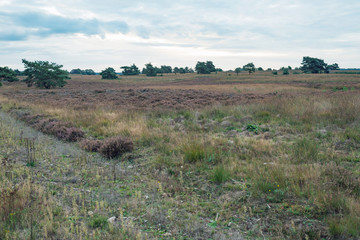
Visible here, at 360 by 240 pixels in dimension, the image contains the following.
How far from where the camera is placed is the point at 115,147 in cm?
791

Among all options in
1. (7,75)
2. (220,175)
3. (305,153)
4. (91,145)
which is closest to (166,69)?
(7,75)

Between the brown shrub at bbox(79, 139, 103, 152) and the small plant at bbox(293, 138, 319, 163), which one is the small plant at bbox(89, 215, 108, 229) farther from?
the small plant at bbox(293, 138, 319, 163)

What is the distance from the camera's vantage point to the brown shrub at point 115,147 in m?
7.79

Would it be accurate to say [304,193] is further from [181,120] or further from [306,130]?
[181,120]

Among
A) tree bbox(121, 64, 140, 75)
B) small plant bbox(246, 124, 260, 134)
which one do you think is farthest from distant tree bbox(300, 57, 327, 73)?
small plant bbox(246, 124, 260, 134)

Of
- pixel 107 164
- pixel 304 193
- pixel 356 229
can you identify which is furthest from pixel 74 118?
pixel 356 229

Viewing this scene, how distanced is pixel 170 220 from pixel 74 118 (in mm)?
10990

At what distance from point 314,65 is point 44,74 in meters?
96.0

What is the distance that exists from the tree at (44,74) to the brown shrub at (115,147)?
1873 inches

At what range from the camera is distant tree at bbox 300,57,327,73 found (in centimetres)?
10175

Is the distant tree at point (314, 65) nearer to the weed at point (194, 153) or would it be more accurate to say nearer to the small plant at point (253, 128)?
the small plant at point (253, 128)

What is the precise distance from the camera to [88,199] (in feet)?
16.1

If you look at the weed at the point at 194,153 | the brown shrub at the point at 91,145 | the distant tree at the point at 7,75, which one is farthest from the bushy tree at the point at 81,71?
the weed at the point at 194,153

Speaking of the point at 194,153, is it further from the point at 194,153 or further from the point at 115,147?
the point at 115,147
